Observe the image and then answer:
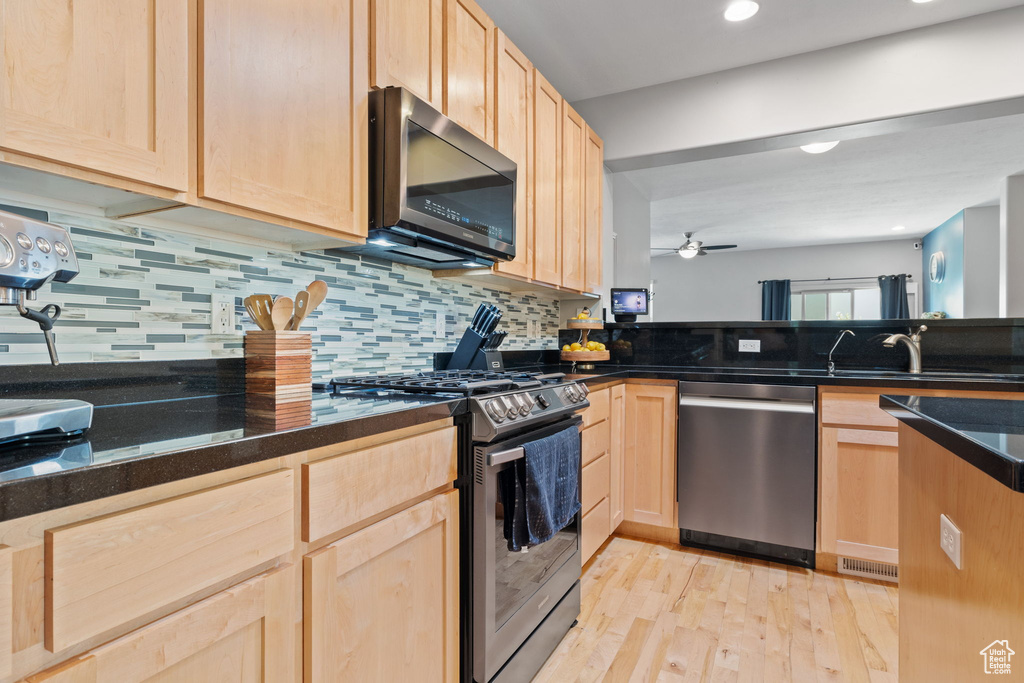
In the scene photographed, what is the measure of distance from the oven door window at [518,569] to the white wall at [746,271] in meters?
6.55

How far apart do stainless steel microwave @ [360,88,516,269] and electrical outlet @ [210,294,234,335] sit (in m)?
0.44

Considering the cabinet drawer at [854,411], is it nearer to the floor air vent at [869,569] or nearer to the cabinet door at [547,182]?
the floor air vent at [869,569]

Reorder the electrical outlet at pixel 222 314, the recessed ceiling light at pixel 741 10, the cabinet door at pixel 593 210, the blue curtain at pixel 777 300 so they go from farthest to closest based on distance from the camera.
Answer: the blue curtain at pixel 777 300
the cabinet door at pixel 593 210
the recessed ceiling light at pixel 741 10
the electrical outlet at pixel 222 314

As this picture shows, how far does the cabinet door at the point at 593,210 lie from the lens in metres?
3.07

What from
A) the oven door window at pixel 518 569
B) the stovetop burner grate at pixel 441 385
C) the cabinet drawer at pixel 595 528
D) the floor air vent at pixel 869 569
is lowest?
the floor air vent at pixel 869 569

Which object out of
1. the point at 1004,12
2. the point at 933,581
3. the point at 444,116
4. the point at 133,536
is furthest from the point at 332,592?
the point at 1004,12

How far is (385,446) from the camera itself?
1162 mm

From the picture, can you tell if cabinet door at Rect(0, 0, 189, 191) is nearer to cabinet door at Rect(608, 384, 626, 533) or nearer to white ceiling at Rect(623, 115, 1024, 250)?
cabinet door at Rect(608, 384, 626, 533)

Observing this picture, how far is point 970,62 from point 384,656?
343cm

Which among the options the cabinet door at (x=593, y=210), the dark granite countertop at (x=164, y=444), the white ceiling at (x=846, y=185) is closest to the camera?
the dark granite countertop at (x=164, y=444)

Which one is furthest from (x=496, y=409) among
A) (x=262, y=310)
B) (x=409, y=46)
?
(x=409, y=46)

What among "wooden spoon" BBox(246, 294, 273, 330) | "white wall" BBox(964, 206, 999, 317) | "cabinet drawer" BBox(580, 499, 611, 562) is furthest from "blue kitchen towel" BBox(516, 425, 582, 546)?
"white wall" BBox(964, 206, 999, 317)

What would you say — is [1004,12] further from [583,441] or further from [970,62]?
[583,441]

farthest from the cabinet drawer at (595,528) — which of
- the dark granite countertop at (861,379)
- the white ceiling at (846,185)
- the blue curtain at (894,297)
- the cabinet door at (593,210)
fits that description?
the blue curtain at (894,297)
